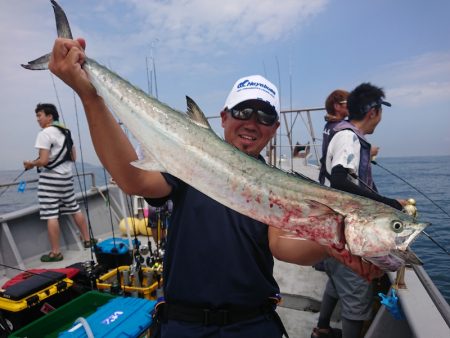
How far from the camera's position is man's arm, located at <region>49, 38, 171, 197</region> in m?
1.78

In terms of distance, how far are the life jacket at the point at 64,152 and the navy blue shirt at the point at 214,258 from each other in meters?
4.90

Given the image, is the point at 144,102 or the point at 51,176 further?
the point at 51,176

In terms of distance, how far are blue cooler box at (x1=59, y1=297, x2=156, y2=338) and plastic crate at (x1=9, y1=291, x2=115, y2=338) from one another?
0.35 metres

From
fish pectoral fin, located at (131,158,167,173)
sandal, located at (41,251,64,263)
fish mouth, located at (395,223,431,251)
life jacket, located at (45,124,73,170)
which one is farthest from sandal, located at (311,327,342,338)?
life jacket, located at (45,124,73,170)

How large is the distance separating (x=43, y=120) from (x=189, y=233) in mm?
5249

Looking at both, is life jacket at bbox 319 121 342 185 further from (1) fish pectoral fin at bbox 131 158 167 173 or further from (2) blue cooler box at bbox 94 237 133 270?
(2) blue cooler box at bbox 94 237 133 270

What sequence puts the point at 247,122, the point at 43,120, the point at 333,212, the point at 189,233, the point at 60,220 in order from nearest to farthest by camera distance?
1. the point at 333,212
2. the point at 189,233
3. the point at 247,122
4. the point at 43,120
5. the point at 60,220

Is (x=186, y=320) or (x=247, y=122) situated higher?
(x=247, y=122)

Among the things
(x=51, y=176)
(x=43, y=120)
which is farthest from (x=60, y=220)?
(x=43, y=120)

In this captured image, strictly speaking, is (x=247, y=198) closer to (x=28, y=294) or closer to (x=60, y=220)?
(x=28, y=294)

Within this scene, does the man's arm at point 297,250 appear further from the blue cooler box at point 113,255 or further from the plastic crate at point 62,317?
the blue cooler box at point 113,255

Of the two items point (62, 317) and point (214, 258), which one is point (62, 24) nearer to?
point (214, 258)

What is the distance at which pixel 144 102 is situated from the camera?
1.86 m

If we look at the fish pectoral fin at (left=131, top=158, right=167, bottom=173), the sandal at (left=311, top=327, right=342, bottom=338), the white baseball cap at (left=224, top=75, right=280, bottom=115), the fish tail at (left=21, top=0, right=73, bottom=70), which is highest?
the fish tail at (left=21, top=0, right=73, bottom=70)
